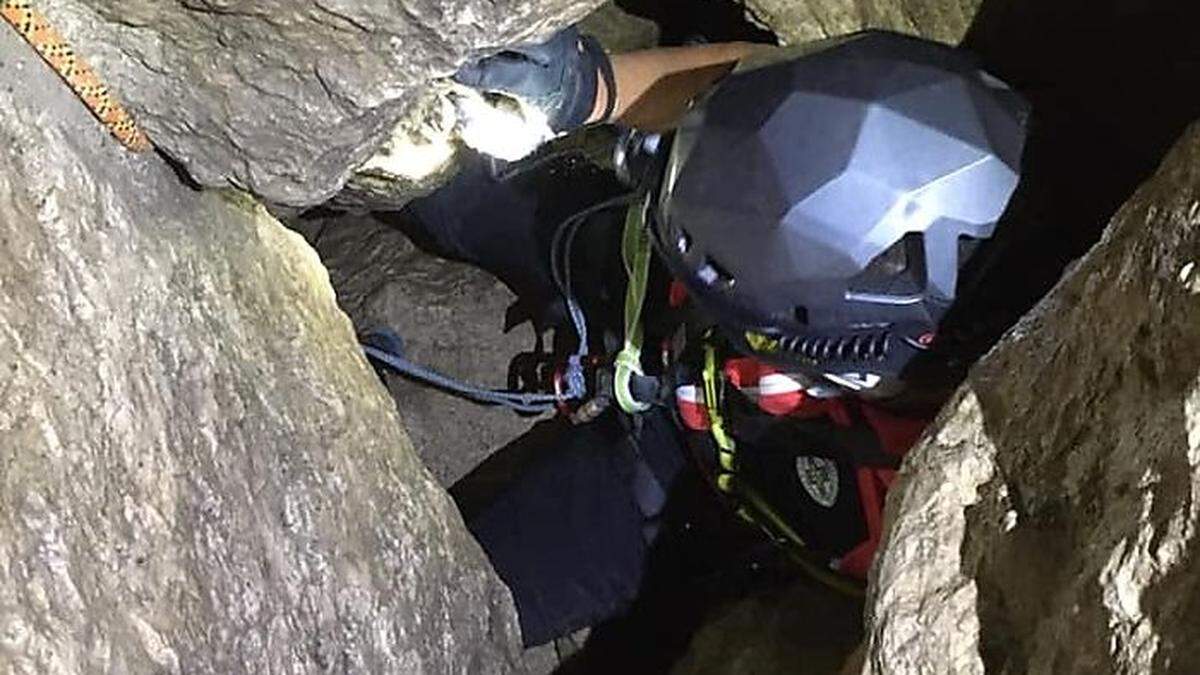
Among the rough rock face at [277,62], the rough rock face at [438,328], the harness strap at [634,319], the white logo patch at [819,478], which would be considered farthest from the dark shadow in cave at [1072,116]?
the rough rock face at [438,328]

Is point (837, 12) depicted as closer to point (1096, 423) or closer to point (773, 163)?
point (773, 163)

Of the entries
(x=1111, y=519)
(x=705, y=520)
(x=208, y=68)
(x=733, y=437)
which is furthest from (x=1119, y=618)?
(x=705, y=520)

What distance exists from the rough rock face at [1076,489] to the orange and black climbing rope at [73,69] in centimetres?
73

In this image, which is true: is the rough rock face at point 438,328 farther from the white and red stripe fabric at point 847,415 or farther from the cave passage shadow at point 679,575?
the white and red stripe fabric at point 847,415

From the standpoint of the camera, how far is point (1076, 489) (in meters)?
1.15

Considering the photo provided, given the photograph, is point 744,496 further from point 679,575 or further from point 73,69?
point 73,69

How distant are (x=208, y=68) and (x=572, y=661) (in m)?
1.44

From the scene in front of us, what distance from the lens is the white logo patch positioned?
2.09m

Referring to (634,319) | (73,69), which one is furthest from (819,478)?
(73,69)

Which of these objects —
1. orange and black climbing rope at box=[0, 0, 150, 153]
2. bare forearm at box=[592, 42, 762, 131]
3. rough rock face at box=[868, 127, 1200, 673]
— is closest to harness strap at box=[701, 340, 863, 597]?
bare forearm at box=[592, 42, 762, 131]

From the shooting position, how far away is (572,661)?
8.28ft

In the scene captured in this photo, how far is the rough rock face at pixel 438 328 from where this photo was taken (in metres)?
2.60

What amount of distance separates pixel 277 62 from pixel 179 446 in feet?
1.09

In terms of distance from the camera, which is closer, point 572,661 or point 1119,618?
point 1119,618
